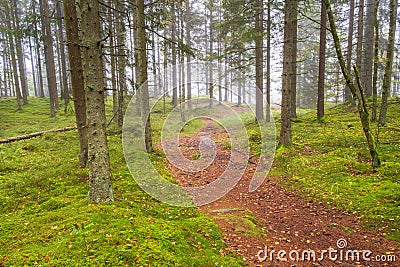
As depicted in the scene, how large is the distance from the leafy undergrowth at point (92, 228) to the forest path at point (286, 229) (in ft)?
1.57

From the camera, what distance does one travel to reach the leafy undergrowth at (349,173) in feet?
18.3

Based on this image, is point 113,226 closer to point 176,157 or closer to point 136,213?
point 136,213

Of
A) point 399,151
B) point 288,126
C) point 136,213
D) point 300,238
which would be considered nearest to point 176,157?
point 288,126

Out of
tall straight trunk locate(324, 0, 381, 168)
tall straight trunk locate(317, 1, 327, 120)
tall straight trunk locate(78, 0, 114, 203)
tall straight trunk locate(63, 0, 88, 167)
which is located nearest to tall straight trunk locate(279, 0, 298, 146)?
tall straight trunk locate(324, 0, 381, 168)

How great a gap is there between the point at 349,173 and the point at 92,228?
7016 mm

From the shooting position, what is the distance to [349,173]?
7.47 metres

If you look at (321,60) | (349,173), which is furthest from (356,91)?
(321,60)

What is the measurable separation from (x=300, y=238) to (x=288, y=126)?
6.03 meters

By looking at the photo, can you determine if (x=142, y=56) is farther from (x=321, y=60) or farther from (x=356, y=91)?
(x=321, y=60)

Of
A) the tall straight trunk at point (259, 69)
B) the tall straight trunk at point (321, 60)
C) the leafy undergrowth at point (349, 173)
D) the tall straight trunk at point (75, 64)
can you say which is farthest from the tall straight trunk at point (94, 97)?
the tall straight trunk at point (321, 60)

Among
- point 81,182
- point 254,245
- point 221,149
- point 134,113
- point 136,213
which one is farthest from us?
point 134,113

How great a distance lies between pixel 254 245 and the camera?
4.75m

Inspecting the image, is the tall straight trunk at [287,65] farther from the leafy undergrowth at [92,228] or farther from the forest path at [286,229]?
the leafy undergrowth at [92,228]

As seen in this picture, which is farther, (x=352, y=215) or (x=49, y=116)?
(x=49, y=116)
